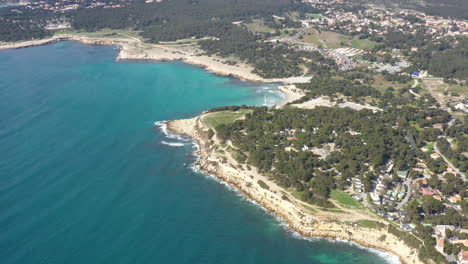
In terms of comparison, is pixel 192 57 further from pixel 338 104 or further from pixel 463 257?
pixel 463 257

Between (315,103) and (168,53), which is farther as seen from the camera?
(168,53)

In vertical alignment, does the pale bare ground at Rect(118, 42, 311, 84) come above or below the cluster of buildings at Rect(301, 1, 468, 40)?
below

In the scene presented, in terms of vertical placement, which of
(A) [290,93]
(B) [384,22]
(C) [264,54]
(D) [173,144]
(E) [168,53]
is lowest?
(D) [173,144]

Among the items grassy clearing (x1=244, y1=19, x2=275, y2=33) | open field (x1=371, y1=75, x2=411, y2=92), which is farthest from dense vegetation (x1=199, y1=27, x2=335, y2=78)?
open field (x1=371, y1=75, x2=411, y2=92)

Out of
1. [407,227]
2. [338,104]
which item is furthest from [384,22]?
[407,227]

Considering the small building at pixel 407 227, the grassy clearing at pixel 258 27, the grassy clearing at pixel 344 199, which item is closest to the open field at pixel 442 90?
the grassy clearing at pixel 344 199

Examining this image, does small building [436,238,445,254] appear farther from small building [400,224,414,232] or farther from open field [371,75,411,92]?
open field [371,75,411,92]
